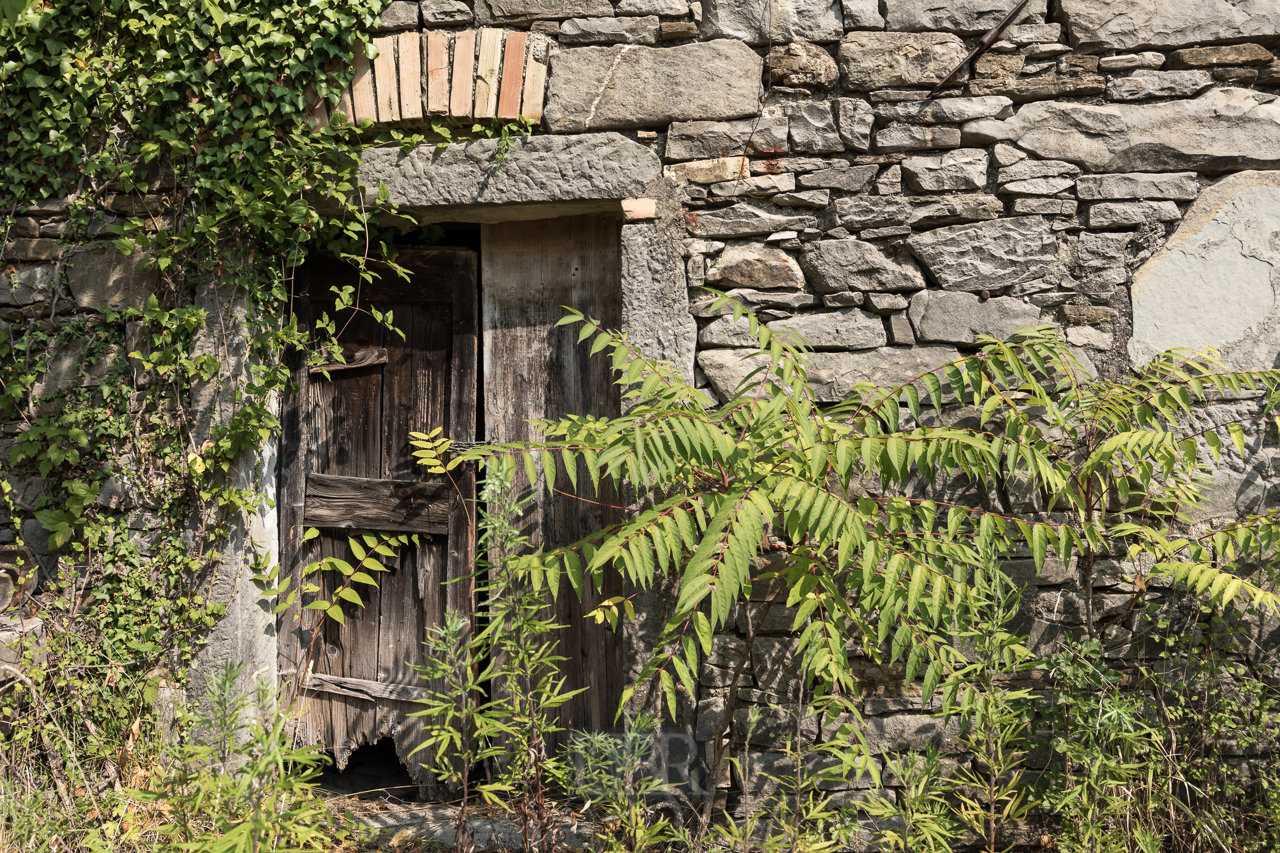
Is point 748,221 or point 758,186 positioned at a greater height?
point 758,186

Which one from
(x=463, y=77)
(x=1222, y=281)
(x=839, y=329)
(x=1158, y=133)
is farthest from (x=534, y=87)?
(x=1222, y=281)

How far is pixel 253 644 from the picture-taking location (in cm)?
293

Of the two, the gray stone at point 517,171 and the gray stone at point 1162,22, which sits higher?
the gray stone at point 1162,22

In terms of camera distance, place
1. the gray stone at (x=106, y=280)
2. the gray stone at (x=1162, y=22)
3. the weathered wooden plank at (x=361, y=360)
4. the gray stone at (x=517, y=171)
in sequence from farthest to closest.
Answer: the weathered wooden plank at (x=361, y=360) → the gray stone at (x=106, y=280) → the gray stone at (x=517, y=171) → the gray stone at (x=1162, y=22)

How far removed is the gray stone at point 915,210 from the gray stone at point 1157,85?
1.81ft

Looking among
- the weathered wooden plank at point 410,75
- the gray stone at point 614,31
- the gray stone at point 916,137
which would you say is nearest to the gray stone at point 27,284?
the weathered wooden plank at point 410,75

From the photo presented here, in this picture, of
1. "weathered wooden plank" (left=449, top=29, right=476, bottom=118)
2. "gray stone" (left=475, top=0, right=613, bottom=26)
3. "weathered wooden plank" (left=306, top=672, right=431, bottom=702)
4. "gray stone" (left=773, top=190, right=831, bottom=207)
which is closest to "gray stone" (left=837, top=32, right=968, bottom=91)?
"gray stone" (left=773, top=190, right=831, bottom=207)

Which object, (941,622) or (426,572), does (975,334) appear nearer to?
(941,622)

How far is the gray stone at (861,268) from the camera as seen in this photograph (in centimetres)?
276

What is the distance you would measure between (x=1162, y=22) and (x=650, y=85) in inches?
68.9

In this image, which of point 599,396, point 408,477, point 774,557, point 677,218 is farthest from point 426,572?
point 677,218

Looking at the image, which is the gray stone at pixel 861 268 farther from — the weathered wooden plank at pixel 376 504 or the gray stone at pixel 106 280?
the gray stone at pixel 106 280

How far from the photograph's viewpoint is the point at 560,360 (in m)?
3.04

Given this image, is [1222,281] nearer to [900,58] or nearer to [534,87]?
[900,58]
